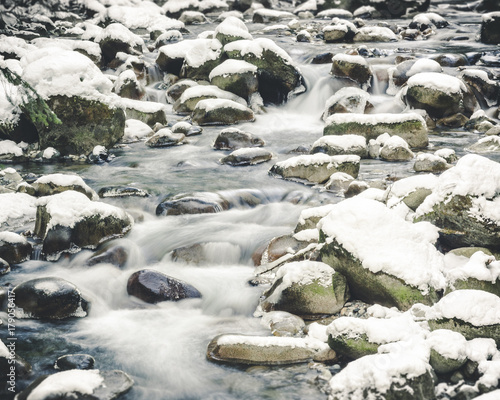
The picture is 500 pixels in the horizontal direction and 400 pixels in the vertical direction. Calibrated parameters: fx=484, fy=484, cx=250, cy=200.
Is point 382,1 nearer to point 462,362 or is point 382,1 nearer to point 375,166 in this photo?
point 375,166

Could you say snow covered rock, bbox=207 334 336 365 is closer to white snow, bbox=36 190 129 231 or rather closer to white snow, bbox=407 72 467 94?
white snow, bbox=36 190 129 231

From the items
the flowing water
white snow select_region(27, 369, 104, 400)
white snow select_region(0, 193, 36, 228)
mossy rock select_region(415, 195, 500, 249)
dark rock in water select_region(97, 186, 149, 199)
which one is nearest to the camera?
white snow select_region(27, 369, 104, 400)

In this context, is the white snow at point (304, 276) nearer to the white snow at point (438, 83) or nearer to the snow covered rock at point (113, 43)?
the white snow at point (438, 83)

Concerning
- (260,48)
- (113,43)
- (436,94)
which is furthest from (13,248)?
(113,43)

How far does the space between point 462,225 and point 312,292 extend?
1666 mm

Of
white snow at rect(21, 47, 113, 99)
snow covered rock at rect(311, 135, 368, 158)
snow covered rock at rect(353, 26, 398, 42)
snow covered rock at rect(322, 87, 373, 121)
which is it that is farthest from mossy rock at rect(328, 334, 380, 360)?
snow covered rock at rect(353, 26, 398, 42)

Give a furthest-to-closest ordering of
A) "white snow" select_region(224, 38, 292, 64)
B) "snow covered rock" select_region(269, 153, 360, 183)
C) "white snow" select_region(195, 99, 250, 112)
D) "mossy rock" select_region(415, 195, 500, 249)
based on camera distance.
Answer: "white snow" select_region(224, 38, 292, 64), "white snow" select_region(195, 99, 250, 112), "snow covered rock" select_region(269, 153, 360, 183), "mossy rock" select_region(415, 195, 500, 249)

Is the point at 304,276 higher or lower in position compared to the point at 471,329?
lower

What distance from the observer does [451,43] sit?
52.6 ft

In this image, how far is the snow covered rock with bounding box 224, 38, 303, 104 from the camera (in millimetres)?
12156

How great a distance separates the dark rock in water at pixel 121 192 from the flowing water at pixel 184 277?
0.59 feet

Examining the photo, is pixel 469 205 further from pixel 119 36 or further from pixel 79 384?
pixel 119 36

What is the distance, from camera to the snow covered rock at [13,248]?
5.22m

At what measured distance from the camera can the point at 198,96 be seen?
11.8 meters
